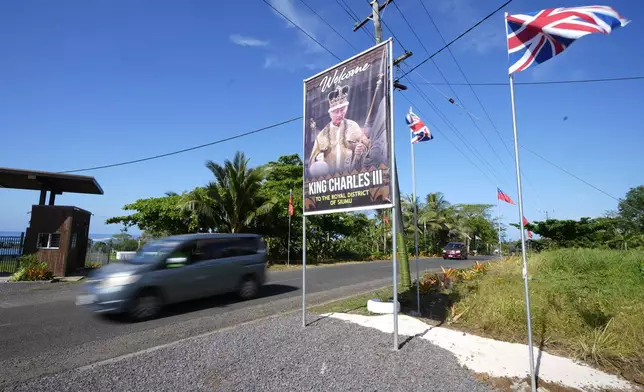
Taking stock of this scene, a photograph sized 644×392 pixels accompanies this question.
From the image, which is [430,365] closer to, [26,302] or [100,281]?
[100,281]

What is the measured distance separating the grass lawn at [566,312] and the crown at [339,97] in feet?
14.6

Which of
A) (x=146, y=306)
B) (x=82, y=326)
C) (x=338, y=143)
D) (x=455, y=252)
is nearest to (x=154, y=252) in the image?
(x=146, y=306)

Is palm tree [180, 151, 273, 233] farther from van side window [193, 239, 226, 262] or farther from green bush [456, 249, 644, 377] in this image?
green bush [456, 249, 644, 377]

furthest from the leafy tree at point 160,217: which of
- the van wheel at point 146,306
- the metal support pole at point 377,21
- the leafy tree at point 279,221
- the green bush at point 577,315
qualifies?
the green bush at point 577,315

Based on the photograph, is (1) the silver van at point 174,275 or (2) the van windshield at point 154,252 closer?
(1) the silver van at point 174,275

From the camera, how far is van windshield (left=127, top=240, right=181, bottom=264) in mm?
7929

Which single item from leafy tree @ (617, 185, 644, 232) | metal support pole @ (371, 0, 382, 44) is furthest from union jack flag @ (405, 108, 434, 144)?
leafy tree @ (617, 185, 644, 232)

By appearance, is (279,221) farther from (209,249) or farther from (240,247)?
(209,249)

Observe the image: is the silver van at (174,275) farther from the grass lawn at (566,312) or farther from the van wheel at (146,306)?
the grass lawn at (566,312)

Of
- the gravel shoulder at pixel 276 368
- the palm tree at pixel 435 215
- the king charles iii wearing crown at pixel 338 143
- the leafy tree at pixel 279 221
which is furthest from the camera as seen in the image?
the palm tree at pixel 435 215

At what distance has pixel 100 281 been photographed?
736cm

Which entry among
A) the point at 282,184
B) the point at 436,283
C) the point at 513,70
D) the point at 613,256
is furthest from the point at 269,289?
the point at 282,184

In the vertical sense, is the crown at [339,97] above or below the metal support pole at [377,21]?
below

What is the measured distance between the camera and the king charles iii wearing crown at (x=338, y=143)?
589cm
